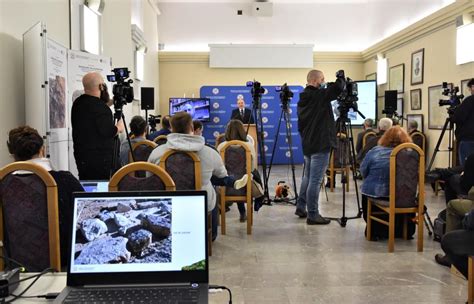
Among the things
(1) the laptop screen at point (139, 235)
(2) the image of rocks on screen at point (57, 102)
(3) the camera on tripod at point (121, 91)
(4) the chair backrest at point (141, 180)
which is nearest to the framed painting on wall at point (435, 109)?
(3) the camera on tripod at point (121, 91)

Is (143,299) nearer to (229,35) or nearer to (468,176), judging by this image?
(468,176)

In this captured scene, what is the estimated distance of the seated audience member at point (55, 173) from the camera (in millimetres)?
2205

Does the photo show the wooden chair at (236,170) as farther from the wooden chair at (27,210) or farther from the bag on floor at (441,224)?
the wooden chair at (27,210)

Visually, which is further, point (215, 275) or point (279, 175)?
point (279, 175)

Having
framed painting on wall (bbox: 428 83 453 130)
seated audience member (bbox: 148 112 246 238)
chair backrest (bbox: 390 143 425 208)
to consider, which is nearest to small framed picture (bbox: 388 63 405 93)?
framed painting on wall (bbox: 428 83 453 130)

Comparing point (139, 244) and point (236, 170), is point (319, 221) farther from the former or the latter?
point (139, 244)

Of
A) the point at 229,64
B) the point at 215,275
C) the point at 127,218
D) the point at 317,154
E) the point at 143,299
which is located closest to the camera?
the point at 143,299

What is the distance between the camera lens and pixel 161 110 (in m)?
11.7

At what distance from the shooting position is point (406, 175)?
3.95 metres

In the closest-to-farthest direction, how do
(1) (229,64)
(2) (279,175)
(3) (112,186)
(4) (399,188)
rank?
(3) (112,186) → (4) (399,188) → (2) (279,175) → (1) (229,64)

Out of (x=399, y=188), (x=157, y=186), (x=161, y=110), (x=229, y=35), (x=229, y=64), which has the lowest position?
(x=399, y=188)

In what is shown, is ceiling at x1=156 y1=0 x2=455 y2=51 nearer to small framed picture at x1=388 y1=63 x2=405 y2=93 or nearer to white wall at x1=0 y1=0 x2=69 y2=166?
small framed picture at x1=388 y1=63 x2=405 y2=93

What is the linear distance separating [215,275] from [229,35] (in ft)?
29.2

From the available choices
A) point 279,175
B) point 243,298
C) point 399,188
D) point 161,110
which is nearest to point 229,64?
point 161,110
